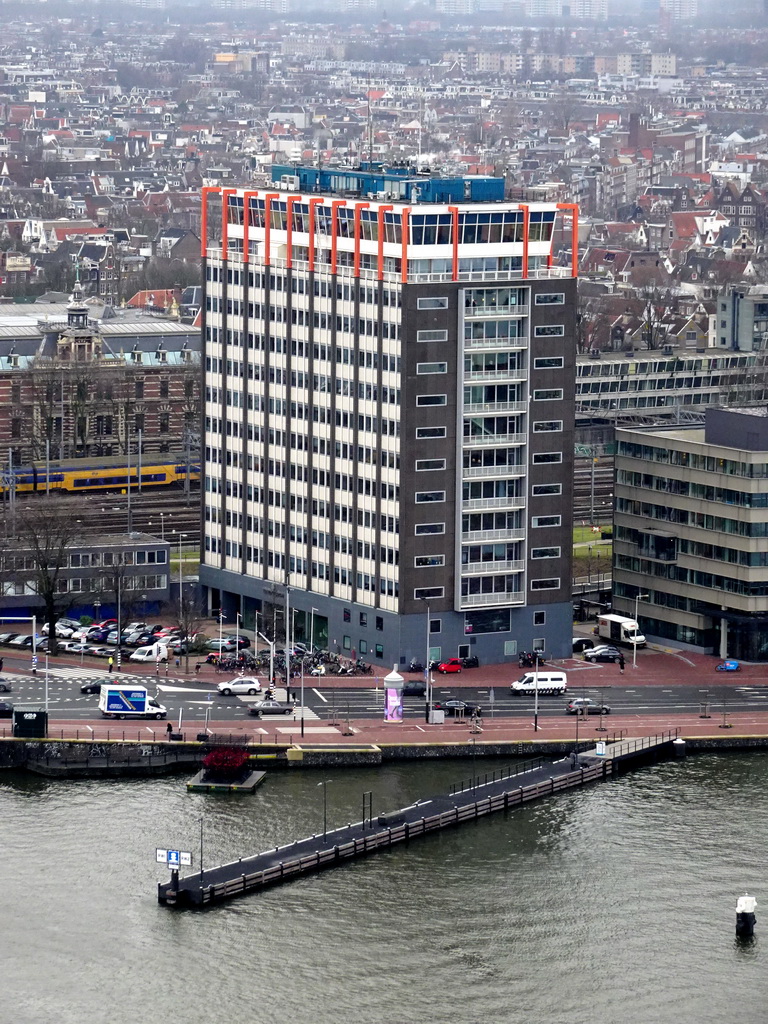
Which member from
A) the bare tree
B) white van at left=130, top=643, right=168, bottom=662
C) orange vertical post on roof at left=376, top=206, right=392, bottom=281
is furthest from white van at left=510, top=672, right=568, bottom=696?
the bare tree

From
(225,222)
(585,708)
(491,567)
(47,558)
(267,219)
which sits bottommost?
(585,708)

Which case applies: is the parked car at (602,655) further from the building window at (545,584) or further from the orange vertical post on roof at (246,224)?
the orange vertical post on roof at (246,224)

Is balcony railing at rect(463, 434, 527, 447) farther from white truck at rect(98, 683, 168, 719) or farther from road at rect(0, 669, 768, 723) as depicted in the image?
white truck at rect(98, 683, 168, 719)

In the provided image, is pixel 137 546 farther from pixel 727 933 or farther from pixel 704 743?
pixel 727 933

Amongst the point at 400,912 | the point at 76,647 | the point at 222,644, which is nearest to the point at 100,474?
the point at 76,647

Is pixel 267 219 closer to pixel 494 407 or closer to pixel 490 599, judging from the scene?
pixel 494 407

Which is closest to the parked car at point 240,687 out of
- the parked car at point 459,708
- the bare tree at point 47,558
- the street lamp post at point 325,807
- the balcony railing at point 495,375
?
the parked car at point 459,708
